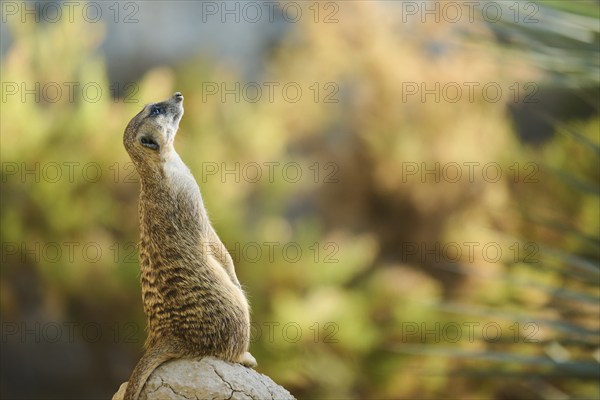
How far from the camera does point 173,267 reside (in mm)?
1745

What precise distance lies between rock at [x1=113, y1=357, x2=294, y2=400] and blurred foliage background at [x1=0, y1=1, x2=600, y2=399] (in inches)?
100

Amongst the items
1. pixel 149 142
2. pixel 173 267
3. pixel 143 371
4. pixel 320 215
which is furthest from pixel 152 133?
pixel 320 215

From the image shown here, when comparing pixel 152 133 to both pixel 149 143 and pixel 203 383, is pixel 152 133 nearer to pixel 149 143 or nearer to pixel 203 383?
pixel 149 143

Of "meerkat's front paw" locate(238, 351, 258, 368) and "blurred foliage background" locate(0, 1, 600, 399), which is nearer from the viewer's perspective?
"meerkat's front paw" locate(238, 351, 258, 368)

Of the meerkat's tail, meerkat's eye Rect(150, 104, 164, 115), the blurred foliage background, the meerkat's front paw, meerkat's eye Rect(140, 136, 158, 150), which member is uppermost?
the blurred foliage background

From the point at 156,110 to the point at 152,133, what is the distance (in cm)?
5

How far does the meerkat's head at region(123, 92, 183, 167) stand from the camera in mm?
1704

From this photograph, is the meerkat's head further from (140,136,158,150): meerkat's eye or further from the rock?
the rock

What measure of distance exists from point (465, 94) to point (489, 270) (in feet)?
6.18

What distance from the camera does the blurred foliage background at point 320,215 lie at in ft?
17.3

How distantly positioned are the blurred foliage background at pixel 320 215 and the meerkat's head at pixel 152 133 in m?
2.67

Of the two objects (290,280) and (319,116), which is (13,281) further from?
(319,116)

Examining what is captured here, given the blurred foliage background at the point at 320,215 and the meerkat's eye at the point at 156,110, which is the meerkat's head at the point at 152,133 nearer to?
the meerkat's eye at the point at 156,110

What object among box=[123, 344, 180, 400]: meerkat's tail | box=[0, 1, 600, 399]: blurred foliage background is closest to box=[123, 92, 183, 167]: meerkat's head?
box=[123, 344, 180, 400]: meerkat's tail
